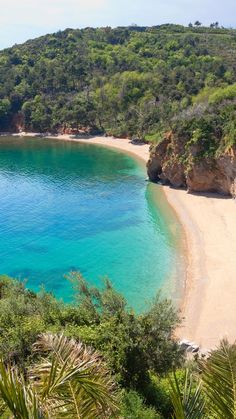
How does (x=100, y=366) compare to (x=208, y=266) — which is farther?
(x=208, y=266)

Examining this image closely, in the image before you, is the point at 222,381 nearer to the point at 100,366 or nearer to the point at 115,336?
the point at 100,366

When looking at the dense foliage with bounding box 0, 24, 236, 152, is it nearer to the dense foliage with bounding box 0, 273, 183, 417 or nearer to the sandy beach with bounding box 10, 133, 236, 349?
the sandy beach with bounding box 10, 133, 236, 349

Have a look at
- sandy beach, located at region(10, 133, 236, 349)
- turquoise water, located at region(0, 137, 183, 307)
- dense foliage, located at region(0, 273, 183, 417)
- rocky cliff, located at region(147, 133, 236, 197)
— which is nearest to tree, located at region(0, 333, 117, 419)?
dense foliage, located at region(0, 273, 183, 417)

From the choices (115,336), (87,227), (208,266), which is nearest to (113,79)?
(87,227)

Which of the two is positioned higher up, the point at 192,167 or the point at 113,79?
the point at 113,79

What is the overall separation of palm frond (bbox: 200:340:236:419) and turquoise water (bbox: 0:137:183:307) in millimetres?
23814

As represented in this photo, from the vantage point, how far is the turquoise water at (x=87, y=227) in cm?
3459

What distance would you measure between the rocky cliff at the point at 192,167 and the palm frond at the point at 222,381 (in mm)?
43109

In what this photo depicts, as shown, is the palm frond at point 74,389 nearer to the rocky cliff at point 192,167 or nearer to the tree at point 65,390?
the tree at point 65,390

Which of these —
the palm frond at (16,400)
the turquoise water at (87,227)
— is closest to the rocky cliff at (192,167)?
the turquoise water at (87,227)

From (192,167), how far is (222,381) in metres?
46.7

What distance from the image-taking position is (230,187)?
49.0 meters

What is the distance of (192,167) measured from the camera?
51.5 m

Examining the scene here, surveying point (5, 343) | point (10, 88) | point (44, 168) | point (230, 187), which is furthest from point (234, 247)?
point (10, 88)
